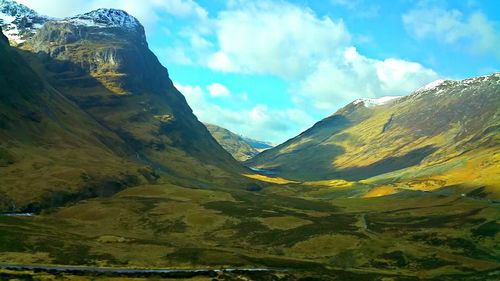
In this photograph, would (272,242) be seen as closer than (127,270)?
No

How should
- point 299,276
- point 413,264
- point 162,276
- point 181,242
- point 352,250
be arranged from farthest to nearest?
point 181,242 < point 352,250 < point 413,264 < point 299,276 < point 162,276

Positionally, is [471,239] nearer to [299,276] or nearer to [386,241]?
[386,241]

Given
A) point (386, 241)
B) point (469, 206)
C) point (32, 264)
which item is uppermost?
point (469, 206)

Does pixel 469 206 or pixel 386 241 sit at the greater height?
pixel 469 206

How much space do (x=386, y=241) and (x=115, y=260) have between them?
79.8 metres

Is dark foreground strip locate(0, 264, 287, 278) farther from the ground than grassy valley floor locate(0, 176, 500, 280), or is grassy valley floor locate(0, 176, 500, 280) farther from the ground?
grassy valley floor locate(0, 176, 500, 280)

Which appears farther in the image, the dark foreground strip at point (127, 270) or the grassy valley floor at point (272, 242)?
the grassy valley floor at point (272, 242)

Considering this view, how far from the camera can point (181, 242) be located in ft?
504

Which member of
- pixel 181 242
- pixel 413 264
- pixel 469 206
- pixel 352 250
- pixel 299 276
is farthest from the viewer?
pixel 469 206

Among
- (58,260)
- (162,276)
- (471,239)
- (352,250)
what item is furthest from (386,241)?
(58,260)

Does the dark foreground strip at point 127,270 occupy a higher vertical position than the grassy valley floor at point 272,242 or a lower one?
lower

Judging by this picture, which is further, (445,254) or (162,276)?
(445,254)

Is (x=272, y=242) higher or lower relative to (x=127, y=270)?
higher

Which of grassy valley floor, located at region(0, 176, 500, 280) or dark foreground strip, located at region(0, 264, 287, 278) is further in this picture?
grassy valley floor, located at region(0, 176, 500, 280)
